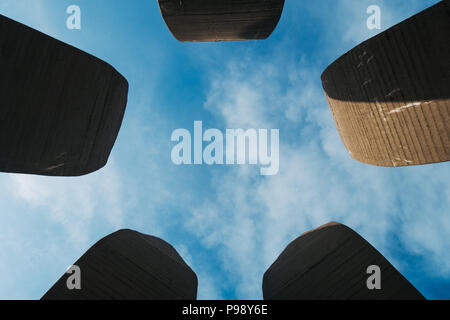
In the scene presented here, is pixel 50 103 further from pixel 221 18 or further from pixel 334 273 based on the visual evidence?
pixel 334 273

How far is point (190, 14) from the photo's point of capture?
19.6 ft

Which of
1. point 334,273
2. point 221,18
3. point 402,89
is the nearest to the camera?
point 402,89

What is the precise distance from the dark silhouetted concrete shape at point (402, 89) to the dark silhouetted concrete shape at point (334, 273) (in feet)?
6.69

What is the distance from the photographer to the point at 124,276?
4977mm

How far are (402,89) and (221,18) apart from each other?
419 centimetres

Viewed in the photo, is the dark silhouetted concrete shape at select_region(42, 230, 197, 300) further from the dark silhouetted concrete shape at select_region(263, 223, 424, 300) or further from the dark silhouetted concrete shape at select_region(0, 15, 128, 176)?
the dark silhouetted concrete shape at select_region(263, 223, 424, 300)

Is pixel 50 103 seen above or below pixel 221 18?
below

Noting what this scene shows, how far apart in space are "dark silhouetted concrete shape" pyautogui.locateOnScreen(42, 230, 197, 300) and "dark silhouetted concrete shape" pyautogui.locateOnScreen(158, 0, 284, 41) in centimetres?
521

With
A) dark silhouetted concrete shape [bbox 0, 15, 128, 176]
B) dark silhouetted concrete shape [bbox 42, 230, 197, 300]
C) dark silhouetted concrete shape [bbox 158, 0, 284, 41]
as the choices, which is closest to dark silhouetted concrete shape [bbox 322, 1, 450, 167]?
dark silhouetted concrete shape [bbox 158, 0, 284, 41]

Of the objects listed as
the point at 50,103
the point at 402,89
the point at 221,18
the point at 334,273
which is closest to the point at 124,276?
the point at 50,103
